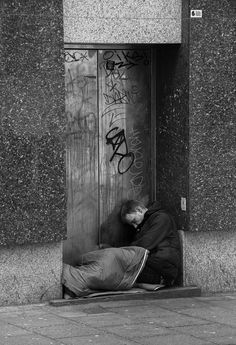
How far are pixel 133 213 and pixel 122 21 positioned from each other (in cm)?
199

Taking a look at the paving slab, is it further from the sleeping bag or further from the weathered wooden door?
the weathered wooden door

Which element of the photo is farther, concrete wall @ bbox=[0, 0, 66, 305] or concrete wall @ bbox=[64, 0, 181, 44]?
concrete wall @ bbox=[64, 0, 181, 44]

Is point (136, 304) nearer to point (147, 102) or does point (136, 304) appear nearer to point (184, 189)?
point (184, 189)

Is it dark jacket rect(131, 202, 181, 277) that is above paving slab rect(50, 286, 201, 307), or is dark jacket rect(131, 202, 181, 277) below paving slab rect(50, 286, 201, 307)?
above

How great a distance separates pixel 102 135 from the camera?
1007 centimetres

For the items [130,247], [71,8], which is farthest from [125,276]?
[71,8]

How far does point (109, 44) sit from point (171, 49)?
696mm

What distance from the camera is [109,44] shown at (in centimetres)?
988

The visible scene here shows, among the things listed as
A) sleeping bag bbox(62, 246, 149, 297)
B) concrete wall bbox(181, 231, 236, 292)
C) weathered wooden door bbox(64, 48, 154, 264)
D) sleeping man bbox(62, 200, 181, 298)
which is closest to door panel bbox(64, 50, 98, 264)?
weathered wooden door bbox(64, 48, 154, 264)

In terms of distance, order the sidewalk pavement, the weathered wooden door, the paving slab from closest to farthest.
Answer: the sidewalk pavement, the paving slab, the weathered wooden door

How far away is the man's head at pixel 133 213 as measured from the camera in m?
9.98

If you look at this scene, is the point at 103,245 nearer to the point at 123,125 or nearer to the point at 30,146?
the point at 123,125

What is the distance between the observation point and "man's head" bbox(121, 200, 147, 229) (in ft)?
32.7

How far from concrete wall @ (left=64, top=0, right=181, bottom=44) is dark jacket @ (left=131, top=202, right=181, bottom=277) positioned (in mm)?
1853
